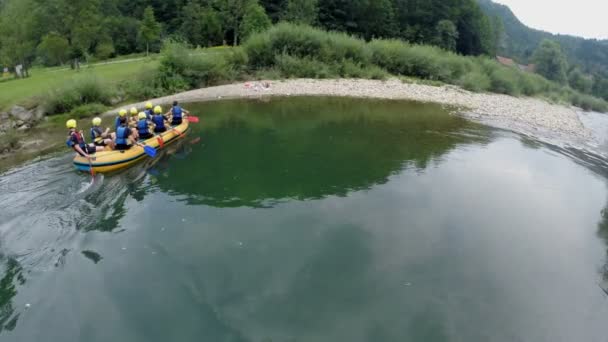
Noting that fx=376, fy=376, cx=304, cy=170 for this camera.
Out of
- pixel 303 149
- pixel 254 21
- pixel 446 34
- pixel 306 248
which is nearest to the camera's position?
pixel 306 248

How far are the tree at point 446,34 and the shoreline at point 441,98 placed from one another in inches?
786

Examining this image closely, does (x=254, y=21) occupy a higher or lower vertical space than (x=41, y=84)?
higher

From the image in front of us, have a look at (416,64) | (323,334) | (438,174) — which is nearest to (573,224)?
(438,174)

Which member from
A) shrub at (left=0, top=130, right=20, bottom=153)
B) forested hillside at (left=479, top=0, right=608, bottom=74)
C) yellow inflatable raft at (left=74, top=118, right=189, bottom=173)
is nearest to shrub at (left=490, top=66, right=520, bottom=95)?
yellow inflatable raft at (left=74, top=118, right=189, bottom=173)

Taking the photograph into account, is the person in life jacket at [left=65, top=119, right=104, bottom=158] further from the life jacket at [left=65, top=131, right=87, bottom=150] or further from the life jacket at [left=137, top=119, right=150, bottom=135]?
the life jacket at [left=137, top=119, right=150, bottom=135]

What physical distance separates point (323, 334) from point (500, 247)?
4.65 meters

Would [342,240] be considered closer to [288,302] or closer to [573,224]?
[288,302]

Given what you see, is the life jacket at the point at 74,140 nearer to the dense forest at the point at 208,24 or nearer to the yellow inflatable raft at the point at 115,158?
the yellow inflatable raft at the point at 115,158

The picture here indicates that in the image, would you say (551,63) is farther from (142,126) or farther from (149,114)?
(142,126)

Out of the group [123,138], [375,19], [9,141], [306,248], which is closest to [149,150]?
[123,138]

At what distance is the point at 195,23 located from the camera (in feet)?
128

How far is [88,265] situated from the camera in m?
7.11

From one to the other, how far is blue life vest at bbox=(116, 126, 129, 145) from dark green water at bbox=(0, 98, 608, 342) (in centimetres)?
104

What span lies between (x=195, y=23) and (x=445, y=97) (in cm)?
2748
